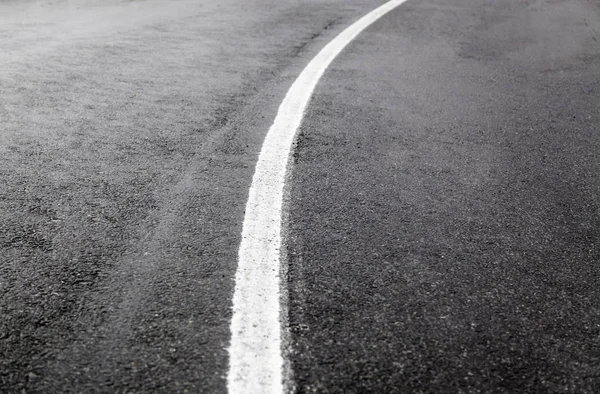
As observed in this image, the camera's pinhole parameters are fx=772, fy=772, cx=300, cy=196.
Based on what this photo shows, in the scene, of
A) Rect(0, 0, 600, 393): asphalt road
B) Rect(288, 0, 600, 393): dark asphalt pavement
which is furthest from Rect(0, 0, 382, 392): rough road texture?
Rect(288, 0, 600, 393): dark asphalt pavement

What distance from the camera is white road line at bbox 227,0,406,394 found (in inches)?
110

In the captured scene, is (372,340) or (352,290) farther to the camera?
(352,290)

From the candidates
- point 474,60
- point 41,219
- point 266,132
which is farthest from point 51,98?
point 474,60

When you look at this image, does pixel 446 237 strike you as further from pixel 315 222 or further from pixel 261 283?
pixel 261 283

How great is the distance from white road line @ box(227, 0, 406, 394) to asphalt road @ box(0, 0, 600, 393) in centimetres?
6

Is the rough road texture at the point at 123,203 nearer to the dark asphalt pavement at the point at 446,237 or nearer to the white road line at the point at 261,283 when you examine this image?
the white road line at the point at 261,283

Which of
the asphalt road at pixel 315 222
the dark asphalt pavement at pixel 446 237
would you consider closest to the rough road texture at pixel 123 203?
the asphalt road at pixel 315 222

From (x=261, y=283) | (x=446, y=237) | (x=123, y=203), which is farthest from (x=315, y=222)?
(x=123, y=203)

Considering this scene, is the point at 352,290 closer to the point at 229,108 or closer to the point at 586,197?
the point at 586,197

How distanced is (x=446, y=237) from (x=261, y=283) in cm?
117

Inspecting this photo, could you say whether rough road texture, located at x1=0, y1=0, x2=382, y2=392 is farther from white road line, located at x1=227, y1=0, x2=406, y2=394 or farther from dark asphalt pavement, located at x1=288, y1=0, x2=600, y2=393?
dark asphalt pavement, located at x1=288, y1=0, x2=600, y2=393

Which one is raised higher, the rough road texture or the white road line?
the rough road texture

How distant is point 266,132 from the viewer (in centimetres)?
602

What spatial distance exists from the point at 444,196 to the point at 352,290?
59.3 inches
